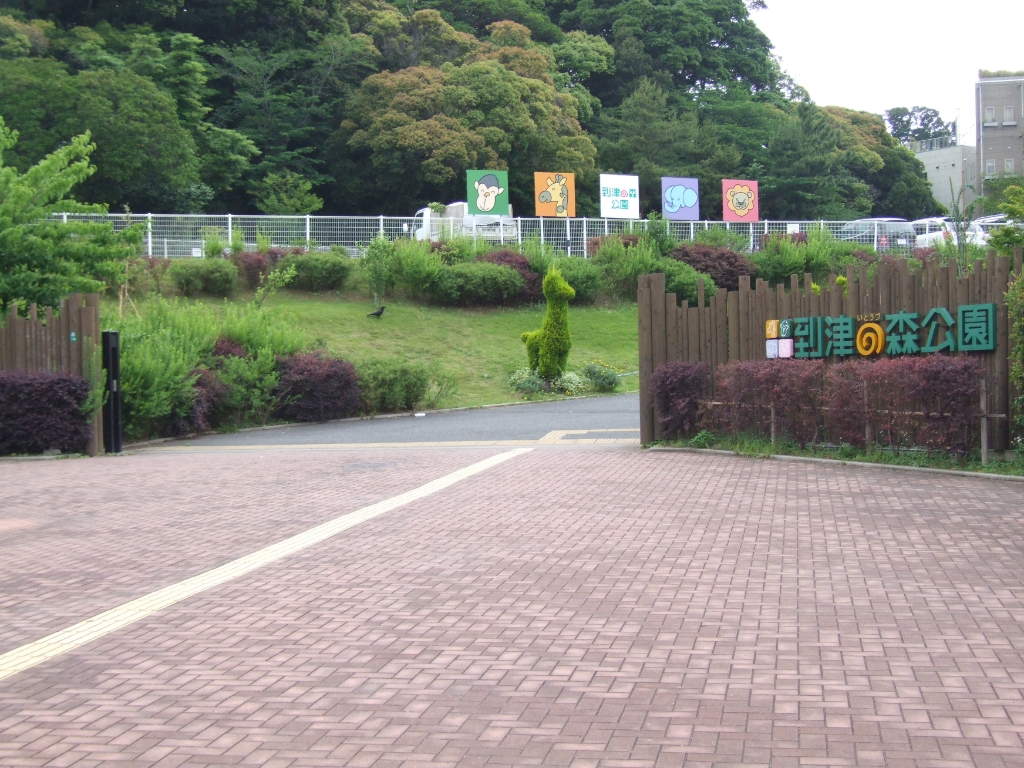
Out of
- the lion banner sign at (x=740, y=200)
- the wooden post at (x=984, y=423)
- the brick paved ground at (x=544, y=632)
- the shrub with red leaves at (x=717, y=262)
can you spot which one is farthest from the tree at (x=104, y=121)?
the wooden post at (x=984, y=423)

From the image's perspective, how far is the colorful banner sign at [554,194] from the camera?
136 feet

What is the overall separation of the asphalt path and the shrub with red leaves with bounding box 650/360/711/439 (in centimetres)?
261

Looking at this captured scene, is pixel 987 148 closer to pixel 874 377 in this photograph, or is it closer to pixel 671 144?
pixel 671 144

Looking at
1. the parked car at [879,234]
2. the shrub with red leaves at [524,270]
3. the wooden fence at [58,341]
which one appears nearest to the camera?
the wooden fence at [58,341]

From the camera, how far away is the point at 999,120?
73.7 m

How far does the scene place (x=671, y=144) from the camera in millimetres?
58469

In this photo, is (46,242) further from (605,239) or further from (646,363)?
(605,239)

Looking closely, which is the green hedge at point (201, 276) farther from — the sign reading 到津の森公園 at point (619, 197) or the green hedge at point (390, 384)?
the sign reading 到津の森公園 at point (619, 197)

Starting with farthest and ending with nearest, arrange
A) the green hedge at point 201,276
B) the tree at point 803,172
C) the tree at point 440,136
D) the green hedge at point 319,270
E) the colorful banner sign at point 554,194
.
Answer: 1. the tree at point 803,172
2. the tree at point 440,136
3. the colorful banner sign at point 554,194
4. the green hedge at point 319,270
5. the green hedge at point 201,276

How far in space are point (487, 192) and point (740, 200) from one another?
36.8ft

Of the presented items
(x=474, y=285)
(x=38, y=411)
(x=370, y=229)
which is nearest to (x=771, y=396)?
(x=38, y=411)

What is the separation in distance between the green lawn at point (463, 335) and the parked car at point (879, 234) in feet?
42.2

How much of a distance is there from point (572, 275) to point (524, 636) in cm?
3023

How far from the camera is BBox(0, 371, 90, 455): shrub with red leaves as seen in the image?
16.0 metres
